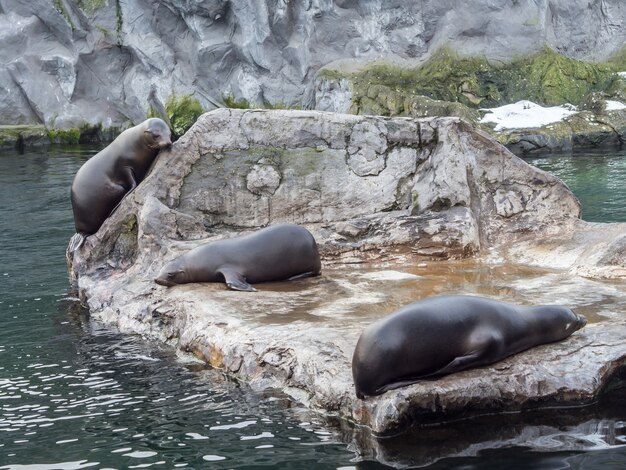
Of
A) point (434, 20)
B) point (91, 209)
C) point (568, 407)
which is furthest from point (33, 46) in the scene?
point (568, 407)

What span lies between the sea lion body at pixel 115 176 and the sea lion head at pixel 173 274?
1512 mm

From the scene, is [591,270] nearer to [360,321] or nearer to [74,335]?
[360,321]

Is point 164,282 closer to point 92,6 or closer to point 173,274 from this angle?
point 173,274

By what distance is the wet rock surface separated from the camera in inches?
248

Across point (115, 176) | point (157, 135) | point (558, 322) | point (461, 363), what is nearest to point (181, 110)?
point (115, 176)

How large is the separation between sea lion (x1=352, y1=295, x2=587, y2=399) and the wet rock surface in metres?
0.90

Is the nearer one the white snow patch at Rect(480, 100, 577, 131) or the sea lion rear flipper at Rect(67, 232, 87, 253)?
the sea lion rear flipper at Rect(67, 232, 87, 253)

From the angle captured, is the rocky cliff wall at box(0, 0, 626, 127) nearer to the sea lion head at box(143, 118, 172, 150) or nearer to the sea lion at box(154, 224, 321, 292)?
the sea lion head at box(143, 118, 172, 150)

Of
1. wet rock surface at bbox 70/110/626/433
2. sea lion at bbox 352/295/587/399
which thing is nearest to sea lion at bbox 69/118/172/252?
wet rock surface at bbox 70/110/626/433

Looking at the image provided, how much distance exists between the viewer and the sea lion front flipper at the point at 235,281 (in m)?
6.52

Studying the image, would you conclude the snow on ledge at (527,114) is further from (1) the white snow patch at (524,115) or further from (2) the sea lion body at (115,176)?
(2) the sea lion body at (115,176)

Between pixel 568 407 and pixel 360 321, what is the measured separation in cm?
138

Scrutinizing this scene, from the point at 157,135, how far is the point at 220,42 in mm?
17263

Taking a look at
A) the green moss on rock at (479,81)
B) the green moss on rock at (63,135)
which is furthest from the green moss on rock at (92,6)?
the green moss on rock at (479,81)
